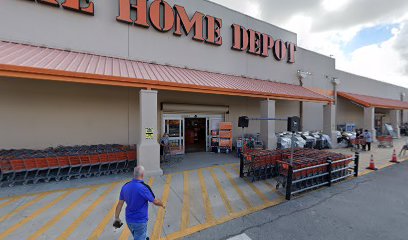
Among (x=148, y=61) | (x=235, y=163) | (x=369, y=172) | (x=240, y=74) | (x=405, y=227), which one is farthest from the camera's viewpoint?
(x=240, y=74)

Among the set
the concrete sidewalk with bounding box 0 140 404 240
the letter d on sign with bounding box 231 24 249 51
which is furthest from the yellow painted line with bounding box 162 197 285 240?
the letter d on sign with bounding box 231 24 249 51

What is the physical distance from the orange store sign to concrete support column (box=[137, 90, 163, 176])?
5080 millimetres

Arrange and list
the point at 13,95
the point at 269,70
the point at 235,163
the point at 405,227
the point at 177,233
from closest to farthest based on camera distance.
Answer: the point at 177,233 < the point at 405,227 < the point at 13,95 < the point at 235,163 < the point at 269,70

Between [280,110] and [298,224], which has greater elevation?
[280,110]

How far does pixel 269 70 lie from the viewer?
15422 millimetres

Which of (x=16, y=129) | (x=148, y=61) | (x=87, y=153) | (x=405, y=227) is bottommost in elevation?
(x=405, y=227)

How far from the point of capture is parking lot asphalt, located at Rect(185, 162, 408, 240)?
4082 millimetres

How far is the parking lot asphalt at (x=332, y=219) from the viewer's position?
13.4 feet

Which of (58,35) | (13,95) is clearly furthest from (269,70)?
(13,95)

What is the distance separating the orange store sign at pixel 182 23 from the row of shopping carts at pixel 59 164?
21.8ft

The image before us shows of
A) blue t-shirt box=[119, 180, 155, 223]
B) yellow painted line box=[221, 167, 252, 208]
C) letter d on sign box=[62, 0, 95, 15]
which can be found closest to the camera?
blue t-shirt box=[119, 180, 155, 223]

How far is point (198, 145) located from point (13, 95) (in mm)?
10591

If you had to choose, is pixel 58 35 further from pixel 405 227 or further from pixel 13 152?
pixel 405 227

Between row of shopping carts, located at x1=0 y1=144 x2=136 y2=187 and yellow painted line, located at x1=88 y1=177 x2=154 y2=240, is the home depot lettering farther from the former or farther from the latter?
yellow painted line, located at x1=88 y1=177 x2=154 y2=240
